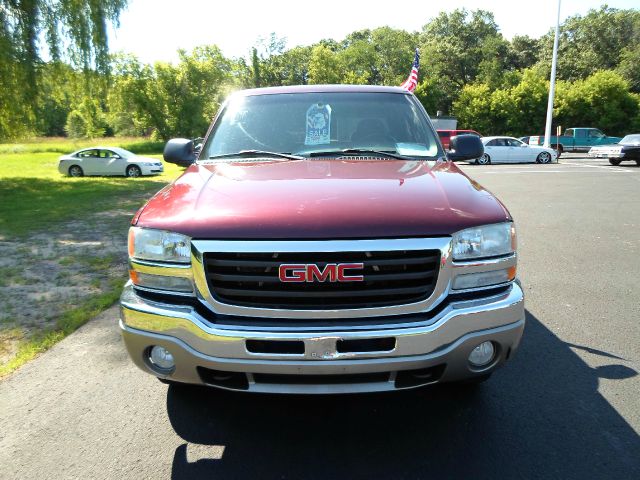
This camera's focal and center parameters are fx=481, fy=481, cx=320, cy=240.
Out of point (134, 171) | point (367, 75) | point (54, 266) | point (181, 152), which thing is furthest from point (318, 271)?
point (367, 75)

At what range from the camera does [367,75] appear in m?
62.3

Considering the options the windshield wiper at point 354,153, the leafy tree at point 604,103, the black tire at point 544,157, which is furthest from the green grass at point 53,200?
the leafy tree at point 604,103

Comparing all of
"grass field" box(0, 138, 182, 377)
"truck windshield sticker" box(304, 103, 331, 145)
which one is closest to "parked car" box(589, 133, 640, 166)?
"grass field" box(0, 138, 182, 377)

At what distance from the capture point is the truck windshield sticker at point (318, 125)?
3.52 m

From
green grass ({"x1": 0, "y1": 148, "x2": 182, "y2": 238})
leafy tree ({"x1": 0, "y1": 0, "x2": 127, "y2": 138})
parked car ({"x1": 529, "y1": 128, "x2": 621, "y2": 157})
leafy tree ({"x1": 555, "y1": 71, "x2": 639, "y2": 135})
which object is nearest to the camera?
green grass ({"x1": 0, "y1": 148, "x2": 182, "y2": 238})

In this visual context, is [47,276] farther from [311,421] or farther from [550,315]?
[550,315]

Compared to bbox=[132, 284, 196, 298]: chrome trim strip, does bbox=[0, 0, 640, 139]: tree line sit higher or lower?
higher

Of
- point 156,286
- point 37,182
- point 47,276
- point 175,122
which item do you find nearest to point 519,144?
point 37,182

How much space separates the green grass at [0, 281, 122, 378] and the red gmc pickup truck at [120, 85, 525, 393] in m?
1.79

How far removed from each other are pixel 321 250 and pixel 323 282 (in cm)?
15

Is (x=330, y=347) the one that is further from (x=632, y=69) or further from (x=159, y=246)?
(x=632, y=69)

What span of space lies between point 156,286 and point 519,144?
1042 inches

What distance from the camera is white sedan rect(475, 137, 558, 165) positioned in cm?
2528

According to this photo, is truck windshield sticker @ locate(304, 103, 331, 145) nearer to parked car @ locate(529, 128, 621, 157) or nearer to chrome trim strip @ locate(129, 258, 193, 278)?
chrome trim strip @ locate(129, 258, 193, 278)
